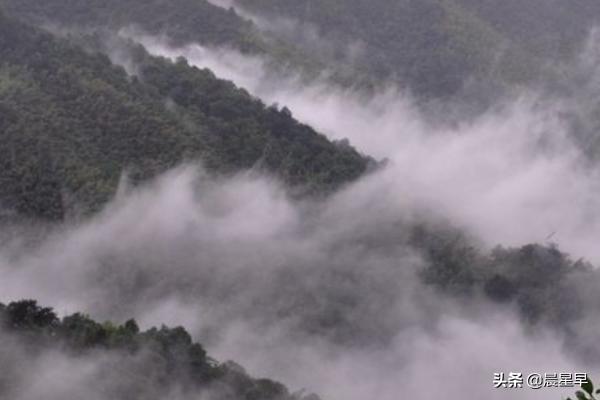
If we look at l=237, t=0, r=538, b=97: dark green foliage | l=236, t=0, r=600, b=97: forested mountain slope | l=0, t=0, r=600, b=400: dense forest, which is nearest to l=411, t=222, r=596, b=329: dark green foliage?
l=0, t=0, r=600, b=400: dense forest

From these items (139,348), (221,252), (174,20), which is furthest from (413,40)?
(139,348)

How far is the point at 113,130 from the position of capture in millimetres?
66250

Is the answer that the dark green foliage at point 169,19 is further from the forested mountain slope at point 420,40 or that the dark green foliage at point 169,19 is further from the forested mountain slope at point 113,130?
the forested mountain slope at point 113,130

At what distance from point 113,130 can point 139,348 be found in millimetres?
27060

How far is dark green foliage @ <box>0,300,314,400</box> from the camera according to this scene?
41125 millimetres

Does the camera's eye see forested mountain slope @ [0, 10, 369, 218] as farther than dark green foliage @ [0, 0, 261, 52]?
No

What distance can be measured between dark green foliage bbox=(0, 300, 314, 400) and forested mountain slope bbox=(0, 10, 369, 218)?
16.1 metres

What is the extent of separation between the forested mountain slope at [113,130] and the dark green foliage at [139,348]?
52.9 feet

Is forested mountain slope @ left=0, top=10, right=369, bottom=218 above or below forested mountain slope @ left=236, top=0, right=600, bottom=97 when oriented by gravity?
below

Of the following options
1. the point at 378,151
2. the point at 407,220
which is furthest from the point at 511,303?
the point at 378,151

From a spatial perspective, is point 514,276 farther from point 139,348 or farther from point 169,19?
point 169,19

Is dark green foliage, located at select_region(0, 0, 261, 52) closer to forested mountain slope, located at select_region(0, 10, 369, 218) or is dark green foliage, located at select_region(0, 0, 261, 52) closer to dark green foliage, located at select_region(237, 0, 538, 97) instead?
dark green foliage, located at select_region(237, 0, 538, 97)


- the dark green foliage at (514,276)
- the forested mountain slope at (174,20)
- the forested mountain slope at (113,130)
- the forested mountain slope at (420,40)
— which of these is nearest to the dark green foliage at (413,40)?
the forested mountain slope at (420,40)

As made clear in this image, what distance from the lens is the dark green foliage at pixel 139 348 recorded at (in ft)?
135
